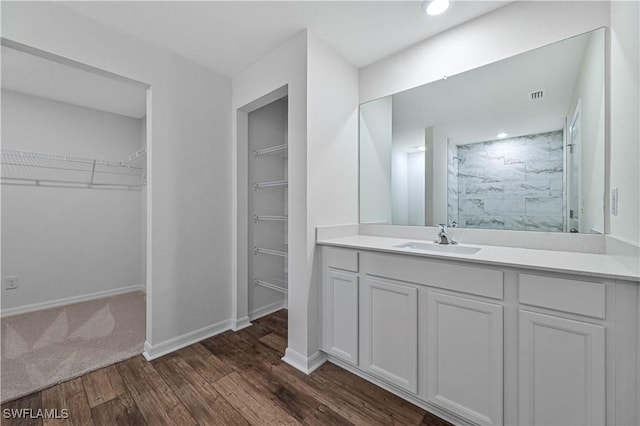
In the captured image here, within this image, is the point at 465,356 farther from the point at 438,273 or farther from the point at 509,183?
the point at 509,183

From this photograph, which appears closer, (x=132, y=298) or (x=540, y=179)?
(x=540, y=179)

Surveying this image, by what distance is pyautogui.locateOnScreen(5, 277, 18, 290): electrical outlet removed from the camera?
2721mm

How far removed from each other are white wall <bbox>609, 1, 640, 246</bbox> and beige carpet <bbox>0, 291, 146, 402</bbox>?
10.3ft

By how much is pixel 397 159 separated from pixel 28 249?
3.94 m

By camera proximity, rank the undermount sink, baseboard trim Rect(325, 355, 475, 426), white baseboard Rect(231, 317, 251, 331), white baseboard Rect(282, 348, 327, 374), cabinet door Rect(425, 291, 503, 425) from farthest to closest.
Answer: white baseboard Rect(231, 317, 251, 331) < white baseboard Rect(282, 348, 327, 374) < the undermount sink < baseboard trim Rect(325, 355, 475, 426) < cabinet door Rect(425, 291, 503, 425)

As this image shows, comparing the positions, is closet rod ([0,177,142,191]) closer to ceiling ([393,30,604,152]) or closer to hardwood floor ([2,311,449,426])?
hardwood floor ([2,311,449,426])

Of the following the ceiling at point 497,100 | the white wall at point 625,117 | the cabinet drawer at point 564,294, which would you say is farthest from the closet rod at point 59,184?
the white wall at point 625,117

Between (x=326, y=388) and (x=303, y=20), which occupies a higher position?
(x=303, y=20)

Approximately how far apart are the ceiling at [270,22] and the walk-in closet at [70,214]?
17.2 inches

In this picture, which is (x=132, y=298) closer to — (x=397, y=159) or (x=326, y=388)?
(x=326, y=388)

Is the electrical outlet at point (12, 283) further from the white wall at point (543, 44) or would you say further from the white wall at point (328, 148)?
the white wall at point (543, 44)

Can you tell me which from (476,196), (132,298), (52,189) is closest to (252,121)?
(476,196)

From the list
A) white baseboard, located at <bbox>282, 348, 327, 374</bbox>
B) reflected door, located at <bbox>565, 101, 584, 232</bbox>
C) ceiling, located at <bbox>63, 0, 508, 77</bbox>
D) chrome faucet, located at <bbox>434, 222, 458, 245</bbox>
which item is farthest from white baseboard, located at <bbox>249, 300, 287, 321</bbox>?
reflected door, located at <bbox>565, 101, 584, 232</bbox>

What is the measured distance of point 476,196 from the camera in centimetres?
184
